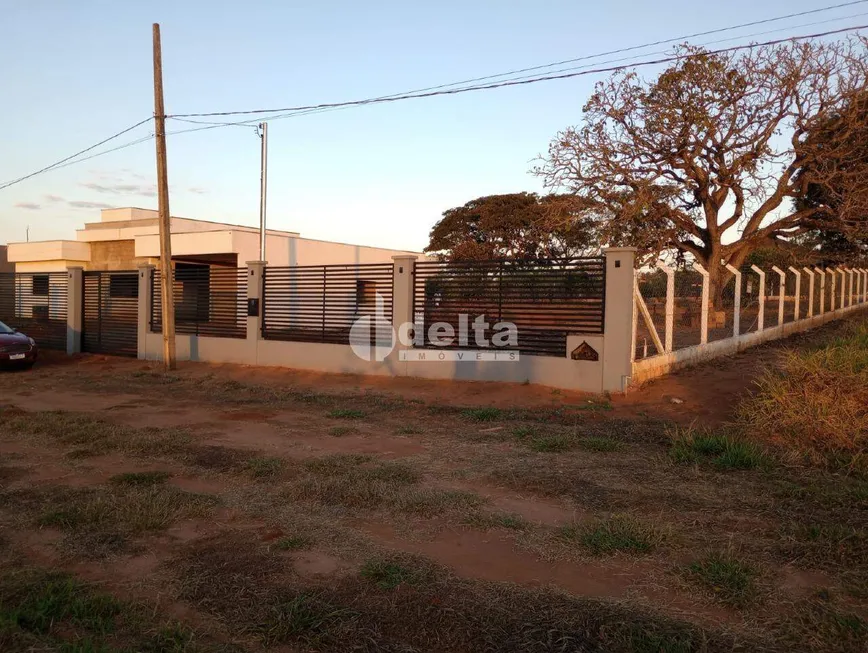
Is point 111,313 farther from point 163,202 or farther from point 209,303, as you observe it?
point 163,202

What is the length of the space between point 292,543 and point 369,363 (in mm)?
9222

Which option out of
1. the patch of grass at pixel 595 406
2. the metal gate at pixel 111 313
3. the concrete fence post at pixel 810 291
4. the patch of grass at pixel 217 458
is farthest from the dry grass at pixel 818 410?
the metal gate at pixel 111 313

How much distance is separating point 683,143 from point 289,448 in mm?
19671

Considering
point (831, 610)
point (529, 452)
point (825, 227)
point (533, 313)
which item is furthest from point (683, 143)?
point (831, 610)

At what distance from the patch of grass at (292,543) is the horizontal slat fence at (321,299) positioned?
902 centimetres

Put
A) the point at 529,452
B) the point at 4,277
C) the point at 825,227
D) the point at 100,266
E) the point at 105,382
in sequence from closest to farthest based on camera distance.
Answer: the point at 529,452
the point at 105,382
the point at 4,277
the point at 825,227
the point at 100,266

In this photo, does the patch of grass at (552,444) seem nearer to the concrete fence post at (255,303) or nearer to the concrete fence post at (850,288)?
the concrete fence post at (255,303)

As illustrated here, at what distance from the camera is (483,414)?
9.69 meters

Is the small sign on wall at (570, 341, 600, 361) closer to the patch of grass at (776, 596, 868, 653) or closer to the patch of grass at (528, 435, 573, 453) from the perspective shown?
the patch of grass at (528, 435, 573, 453)

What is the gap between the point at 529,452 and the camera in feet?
24.7

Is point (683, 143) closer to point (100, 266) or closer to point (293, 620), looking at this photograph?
point (293, 620)

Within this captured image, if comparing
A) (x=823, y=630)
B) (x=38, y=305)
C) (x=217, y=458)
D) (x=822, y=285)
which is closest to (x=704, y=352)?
(x=217, y=458)

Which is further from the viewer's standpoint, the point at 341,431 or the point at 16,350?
the point at 16,350

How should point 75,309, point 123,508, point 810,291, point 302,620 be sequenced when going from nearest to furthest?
point 302,620 → point 123,508 → point 75,309 → point 810,291
